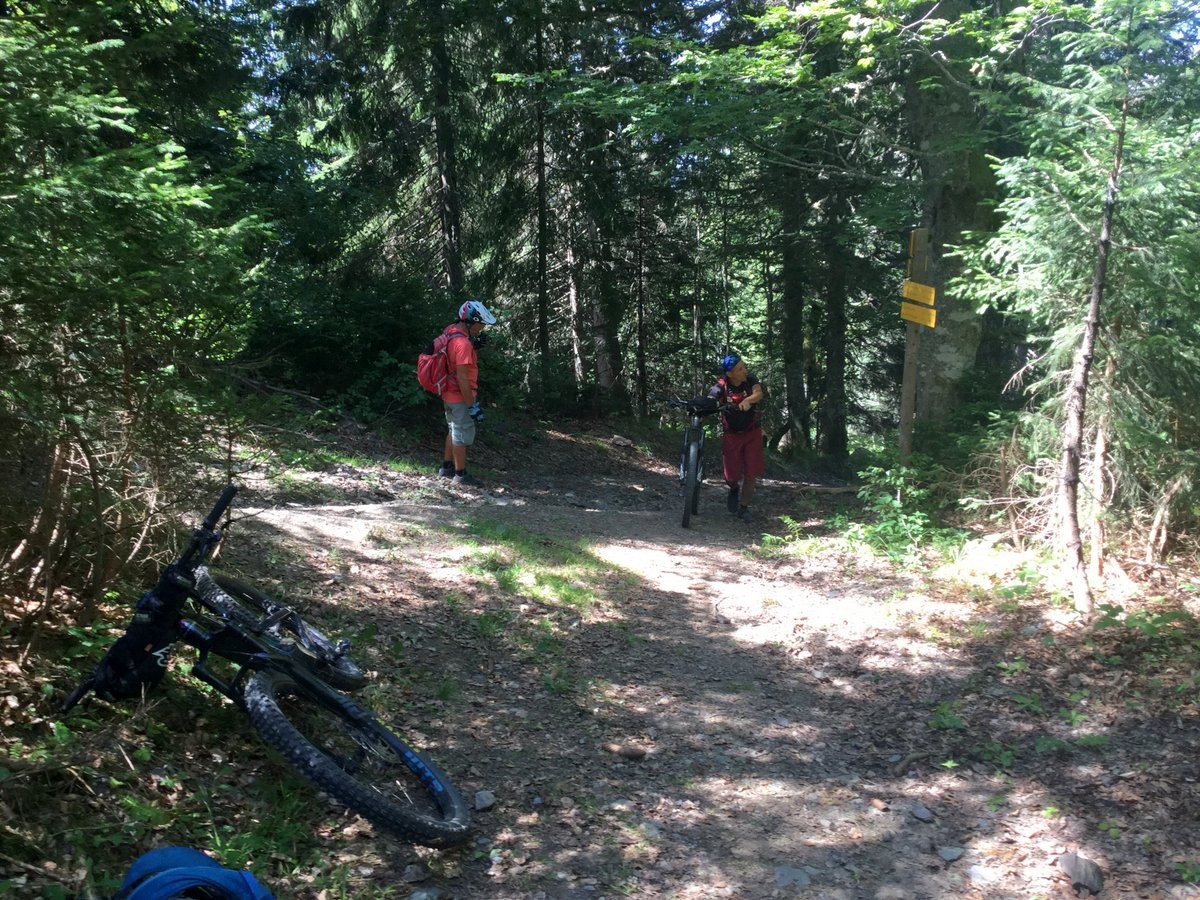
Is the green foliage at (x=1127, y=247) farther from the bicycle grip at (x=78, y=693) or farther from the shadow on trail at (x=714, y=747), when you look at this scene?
the bicycle grip at (x=78, y=693)

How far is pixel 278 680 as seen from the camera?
157 inches

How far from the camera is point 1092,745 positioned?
→ 479 centimetres

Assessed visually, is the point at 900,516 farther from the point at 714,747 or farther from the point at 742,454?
the point at 714,747

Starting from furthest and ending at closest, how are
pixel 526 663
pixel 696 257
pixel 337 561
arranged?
pixel 696 257 → pixel 337 561 → pixel 526 663

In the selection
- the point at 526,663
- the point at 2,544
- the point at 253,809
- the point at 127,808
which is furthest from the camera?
the point at 526,663

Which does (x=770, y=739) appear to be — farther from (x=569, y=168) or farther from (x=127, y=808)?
(x=569, y=168)

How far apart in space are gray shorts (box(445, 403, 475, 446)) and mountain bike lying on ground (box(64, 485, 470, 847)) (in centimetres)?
665

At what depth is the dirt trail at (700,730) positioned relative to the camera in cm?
393

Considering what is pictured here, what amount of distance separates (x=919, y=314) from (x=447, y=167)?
10618 millimetres

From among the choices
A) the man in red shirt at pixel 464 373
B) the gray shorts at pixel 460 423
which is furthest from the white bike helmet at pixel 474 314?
the gray shorts at pixel 460 423

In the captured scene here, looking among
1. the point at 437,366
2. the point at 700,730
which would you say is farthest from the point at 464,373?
the point at 700,730

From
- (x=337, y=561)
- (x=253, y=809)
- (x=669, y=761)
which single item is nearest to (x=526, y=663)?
(x=669, y=761)

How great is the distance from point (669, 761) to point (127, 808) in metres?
2.78

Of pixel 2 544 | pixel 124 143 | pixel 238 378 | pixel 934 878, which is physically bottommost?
pixel 934 878
